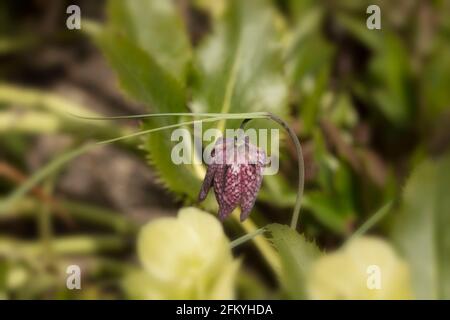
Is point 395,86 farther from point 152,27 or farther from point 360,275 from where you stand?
point 360,275

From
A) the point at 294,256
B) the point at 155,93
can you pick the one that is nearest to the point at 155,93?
the point at 155,93

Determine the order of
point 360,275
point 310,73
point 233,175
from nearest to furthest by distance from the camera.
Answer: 1. point 360,275
2. point 233,175
3. point 310,73

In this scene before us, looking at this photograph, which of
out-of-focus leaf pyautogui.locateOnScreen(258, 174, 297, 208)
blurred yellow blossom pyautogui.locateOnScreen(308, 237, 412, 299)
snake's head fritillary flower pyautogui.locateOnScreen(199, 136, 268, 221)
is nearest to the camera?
blurred yellow blossom pyautogui.locateOnScreen(308, 237, 412, 299)

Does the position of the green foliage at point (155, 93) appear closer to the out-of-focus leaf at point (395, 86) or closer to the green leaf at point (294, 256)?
A: the green leaf at point (294, 256)

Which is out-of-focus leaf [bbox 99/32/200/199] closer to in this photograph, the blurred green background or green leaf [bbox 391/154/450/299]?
the blurred green background

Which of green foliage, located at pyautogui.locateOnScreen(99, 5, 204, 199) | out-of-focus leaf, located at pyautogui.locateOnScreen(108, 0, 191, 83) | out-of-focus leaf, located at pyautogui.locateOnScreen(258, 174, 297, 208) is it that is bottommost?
out-of-focus leaf, located at pyautogui.locateOnScreen(258, 174, 297, 208)

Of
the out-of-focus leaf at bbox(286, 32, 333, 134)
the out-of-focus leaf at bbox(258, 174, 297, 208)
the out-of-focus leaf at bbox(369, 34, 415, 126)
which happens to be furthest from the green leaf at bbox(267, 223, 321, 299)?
the out-of-focus leaf at bbox(369, 34, 415, 126)

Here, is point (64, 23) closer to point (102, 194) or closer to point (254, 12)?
point (102, 194)
